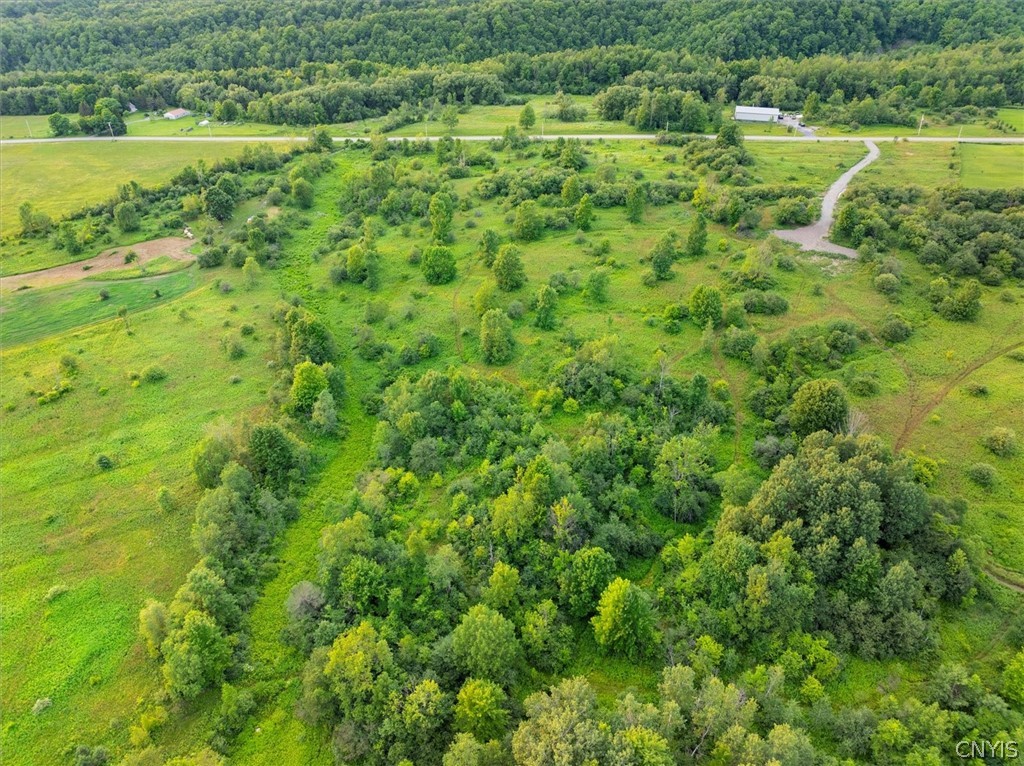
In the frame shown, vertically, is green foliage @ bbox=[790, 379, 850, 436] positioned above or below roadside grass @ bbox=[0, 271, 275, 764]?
above

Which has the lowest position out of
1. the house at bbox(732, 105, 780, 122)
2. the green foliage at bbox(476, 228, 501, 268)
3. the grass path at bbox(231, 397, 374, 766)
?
the grass path at bbox(231, 397, 374, 766)

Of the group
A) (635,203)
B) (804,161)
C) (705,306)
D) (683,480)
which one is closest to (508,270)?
(705,306)

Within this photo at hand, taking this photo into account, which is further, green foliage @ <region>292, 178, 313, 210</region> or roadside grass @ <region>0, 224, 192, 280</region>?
green foliage @ <region>292, 178, 313, 210</region>

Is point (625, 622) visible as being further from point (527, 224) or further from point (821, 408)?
point (527, 224)

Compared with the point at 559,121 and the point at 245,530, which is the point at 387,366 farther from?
the point at 559,121

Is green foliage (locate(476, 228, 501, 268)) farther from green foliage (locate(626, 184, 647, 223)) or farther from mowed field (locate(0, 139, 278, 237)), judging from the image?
mowed field (locate(0, 139, 278, 237))

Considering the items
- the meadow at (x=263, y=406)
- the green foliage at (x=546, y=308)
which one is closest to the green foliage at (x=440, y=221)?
the meadow at (x=263, y=406)

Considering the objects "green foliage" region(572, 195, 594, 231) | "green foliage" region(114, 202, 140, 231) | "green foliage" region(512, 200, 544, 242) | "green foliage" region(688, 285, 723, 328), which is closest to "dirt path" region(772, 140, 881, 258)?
"green foliage" region(688, 285, 723, 328)
